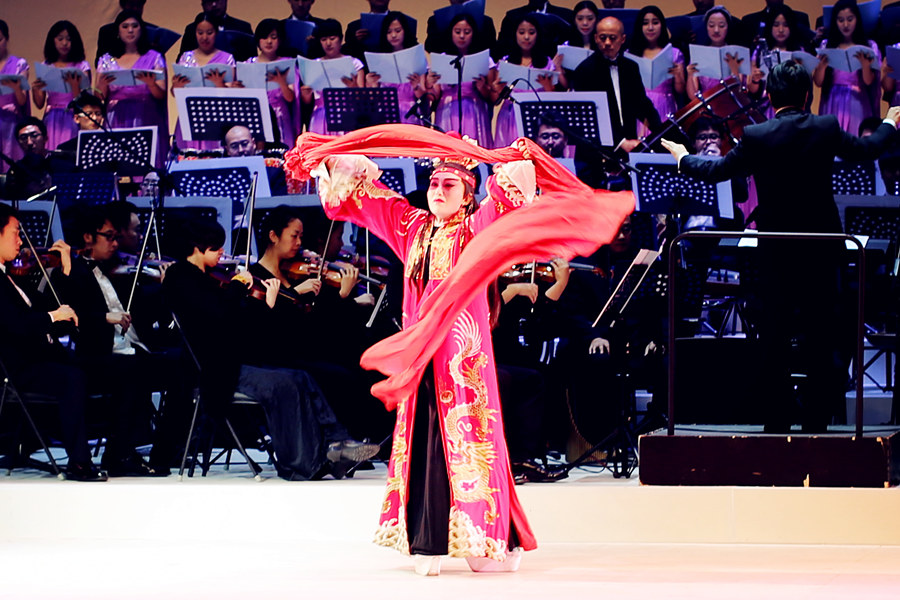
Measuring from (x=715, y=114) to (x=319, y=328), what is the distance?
2.70 m

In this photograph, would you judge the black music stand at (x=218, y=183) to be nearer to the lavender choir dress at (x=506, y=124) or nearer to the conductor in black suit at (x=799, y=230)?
the lavender choir dress at (x=506, y=124)

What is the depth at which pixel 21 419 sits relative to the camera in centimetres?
506

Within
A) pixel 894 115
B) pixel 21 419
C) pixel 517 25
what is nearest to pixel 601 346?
pixel 894 115

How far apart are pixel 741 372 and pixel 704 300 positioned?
649 mm

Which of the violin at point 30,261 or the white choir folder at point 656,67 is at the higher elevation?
the white choir folder at point 656,67

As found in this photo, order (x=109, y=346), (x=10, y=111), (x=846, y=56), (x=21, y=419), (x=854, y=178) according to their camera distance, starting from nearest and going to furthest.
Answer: (x=21, y=419) → (x=109, y=346) → (x=854, y=178) → (x=846, y=56) → (x=10, y=111)

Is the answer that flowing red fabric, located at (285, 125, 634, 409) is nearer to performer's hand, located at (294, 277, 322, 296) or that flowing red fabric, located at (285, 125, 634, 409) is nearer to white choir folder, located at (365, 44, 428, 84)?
performer's hand, located at (294, 277, 322, 296)

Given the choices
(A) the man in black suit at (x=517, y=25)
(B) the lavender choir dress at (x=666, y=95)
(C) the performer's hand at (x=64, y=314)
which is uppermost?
(A) the man in black suit at (x=517, y=25)

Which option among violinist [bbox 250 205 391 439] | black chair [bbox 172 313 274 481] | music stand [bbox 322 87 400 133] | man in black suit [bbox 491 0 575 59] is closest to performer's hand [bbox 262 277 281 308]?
violinist [bbox 250 205 391 439]

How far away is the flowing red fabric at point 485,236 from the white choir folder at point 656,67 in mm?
4064

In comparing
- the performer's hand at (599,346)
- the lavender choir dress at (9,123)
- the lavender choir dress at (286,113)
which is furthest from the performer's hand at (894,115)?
the lavender choir dress at (9,123)

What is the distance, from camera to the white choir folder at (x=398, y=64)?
7.63 meters

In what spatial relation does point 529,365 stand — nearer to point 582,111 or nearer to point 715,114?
point 582,111

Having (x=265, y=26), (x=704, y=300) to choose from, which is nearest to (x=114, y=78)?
(x=265, y=26)
